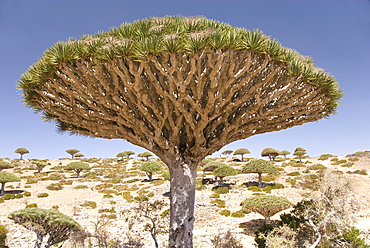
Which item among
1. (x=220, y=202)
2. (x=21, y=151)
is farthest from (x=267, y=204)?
(x=21, y=151)

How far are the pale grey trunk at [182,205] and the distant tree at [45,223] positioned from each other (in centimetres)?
443

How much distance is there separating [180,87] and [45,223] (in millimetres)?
7020

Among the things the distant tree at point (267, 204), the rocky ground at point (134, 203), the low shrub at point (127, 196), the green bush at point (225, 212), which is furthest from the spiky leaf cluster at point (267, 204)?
the low shrub at point (127, 196)

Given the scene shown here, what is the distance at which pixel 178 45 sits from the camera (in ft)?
16.8

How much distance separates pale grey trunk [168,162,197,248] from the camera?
6.34 metres

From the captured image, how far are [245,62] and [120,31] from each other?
301cm

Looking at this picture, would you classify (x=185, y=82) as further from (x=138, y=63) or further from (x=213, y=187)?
(x=213, y=187)

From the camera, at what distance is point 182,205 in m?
6.53

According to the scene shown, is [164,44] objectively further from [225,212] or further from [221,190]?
[221,190]

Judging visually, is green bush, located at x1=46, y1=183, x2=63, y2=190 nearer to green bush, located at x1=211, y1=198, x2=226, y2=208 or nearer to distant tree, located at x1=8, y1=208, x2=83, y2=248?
green bush, located at x1=211, y1=198, x2=226, y2=208

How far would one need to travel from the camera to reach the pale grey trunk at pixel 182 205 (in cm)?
634

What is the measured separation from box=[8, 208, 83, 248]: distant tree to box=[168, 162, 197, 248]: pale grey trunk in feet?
14.5

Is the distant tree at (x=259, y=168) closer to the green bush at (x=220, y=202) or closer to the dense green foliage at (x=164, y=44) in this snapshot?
the green bush at (x=220, y=202)

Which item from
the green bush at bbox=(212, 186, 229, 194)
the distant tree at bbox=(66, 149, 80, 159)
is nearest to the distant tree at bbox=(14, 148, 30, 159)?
the distant tree at bbox=(66, 149, 80, 159)
